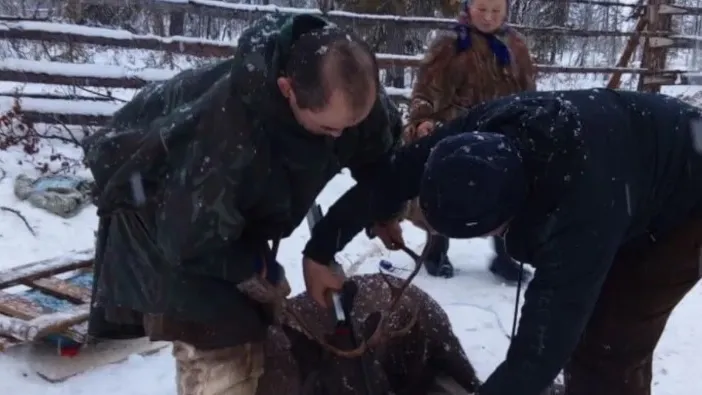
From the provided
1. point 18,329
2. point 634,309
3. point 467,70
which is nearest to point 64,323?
point 18,329

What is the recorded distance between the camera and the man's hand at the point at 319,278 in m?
2.56

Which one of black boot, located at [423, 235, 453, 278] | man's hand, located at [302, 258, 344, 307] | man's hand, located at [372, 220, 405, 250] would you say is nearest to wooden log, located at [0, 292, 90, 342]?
man's hand, located at [302, 258, 344, 307]

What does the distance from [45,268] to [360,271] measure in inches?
68.4

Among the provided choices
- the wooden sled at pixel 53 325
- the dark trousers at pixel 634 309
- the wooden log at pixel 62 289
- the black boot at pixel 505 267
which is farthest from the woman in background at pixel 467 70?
the wooden log at pixel 62 289

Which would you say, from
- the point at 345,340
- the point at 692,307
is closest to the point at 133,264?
the point at 345,340

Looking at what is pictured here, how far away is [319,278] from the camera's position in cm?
257

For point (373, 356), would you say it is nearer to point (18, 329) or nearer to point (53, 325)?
point (53, 325)

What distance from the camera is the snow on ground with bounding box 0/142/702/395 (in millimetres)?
3398

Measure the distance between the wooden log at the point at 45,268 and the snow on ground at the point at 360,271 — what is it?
56 cm

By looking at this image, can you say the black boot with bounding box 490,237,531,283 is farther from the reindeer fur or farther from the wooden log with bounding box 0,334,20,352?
the wooden log with bounding box 0,334,20,352

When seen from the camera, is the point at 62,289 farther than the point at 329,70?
Yes

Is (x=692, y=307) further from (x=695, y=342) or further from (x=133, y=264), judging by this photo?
(x=133, y=264)

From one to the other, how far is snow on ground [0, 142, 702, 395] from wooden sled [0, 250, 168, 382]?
8 cm

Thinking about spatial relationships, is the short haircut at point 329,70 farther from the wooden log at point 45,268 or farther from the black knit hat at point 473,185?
the wooden log at point 45,268
